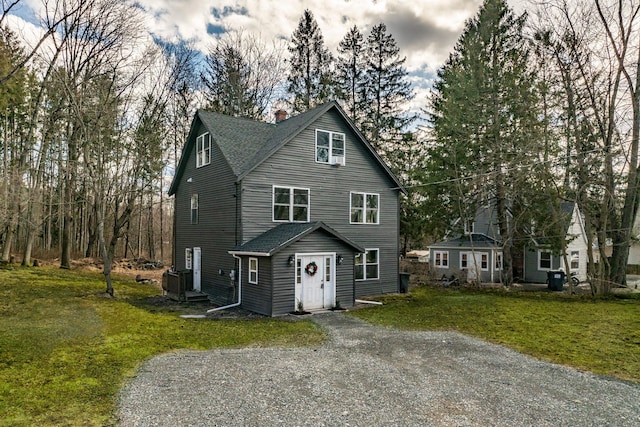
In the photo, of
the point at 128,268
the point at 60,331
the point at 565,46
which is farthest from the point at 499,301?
the point at 128,268

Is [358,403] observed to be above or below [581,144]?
below

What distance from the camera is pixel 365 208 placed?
58.1 ft

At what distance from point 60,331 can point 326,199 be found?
992cm

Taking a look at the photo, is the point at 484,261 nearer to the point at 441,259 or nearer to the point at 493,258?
the point at 493,258

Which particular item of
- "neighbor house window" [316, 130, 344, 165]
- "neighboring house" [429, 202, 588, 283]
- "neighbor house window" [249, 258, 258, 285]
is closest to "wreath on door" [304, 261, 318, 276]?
"neighbor house window" [249, 258, 258, 285]

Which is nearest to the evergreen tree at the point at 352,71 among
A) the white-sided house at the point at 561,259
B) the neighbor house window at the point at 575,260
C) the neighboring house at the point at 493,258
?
the neighboring house at the point at 493,258

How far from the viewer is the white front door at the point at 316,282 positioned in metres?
13.4

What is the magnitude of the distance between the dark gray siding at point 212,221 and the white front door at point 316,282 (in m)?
2.85

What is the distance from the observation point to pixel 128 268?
27.8m

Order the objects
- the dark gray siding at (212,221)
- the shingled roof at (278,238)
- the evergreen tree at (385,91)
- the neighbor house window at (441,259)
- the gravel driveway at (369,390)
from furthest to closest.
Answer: the evergreen tree at (385,91) → the neighbor house window at (441,259) → the dark gray siding at (212,221) → the shingled roof at (278,238) → the gravel driveway at (369,390)

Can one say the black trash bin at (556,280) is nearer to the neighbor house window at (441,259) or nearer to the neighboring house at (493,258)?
the neighboring house at (493,258)

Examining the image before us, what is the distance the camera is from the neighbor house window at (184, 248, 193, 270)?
1802 centimetres

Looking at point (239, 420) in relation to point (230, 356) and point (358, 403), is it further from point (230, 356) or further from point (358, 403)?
point (230, 356)

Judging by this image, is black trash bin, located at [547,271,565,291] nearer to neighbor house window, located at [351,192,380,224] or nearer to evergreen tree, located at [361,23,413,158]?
neighbor house window, located at [351,192,380,224]
